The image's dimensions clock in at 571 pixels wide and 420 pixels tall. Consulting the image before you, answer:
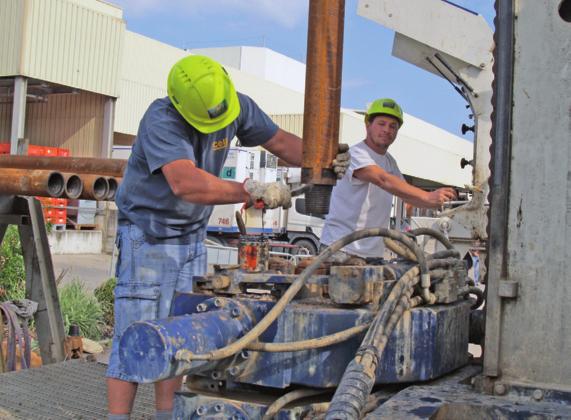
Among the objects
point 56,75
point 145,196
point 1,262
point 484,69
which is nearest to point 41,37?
point 56,75

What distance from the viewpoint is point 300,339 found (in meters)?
2.38

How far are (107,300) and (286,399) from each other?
22.6ft

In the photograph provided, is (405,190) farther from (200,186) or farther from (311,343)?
(311,343)

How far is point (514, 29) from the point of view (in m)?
2.16

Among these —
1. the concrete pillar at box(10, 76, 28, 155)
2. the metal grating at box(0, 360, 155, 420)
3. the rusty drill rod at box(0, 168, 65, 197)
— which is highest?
the concrete pillar at box(10, 76, 28, 155)

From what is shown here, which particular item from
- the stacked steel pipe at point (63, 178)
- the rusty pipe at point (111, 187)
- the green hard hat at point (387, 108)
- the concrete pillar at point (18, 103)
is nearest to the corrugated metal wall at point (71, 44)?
the concrete pillar at point (18, 103)

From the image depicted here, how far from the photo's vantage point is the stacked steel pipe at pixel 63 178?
4.71 meters

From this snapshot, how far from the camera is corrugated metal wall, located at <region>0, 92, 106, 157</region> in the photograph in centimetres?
2369

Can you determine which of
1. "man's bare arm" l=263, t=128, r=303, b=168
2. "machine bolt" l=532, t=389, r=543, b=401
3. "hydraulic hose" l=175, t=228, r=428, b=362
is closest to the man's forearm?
"hydraulic hose" l=175, t=228, r=428, b=362

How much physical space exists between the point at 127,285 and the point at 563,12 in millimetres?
2240

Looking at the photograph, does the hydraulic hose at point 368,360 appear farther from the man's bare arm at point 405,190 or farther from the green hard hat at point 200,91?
the man's bare arm at point 405,190

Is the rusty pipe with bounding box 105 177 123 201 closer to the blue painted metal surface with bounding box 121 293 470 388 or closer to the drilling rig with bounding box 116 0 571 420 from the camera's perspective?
the drilling rig with bounding box 116 0 571 420

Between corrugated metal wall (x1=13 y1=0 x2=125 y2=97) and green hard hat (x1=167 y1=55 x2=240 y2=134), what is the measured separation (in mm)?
17834

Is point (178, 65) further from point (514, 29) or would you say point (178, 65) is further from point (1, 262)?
point (1, 262)
